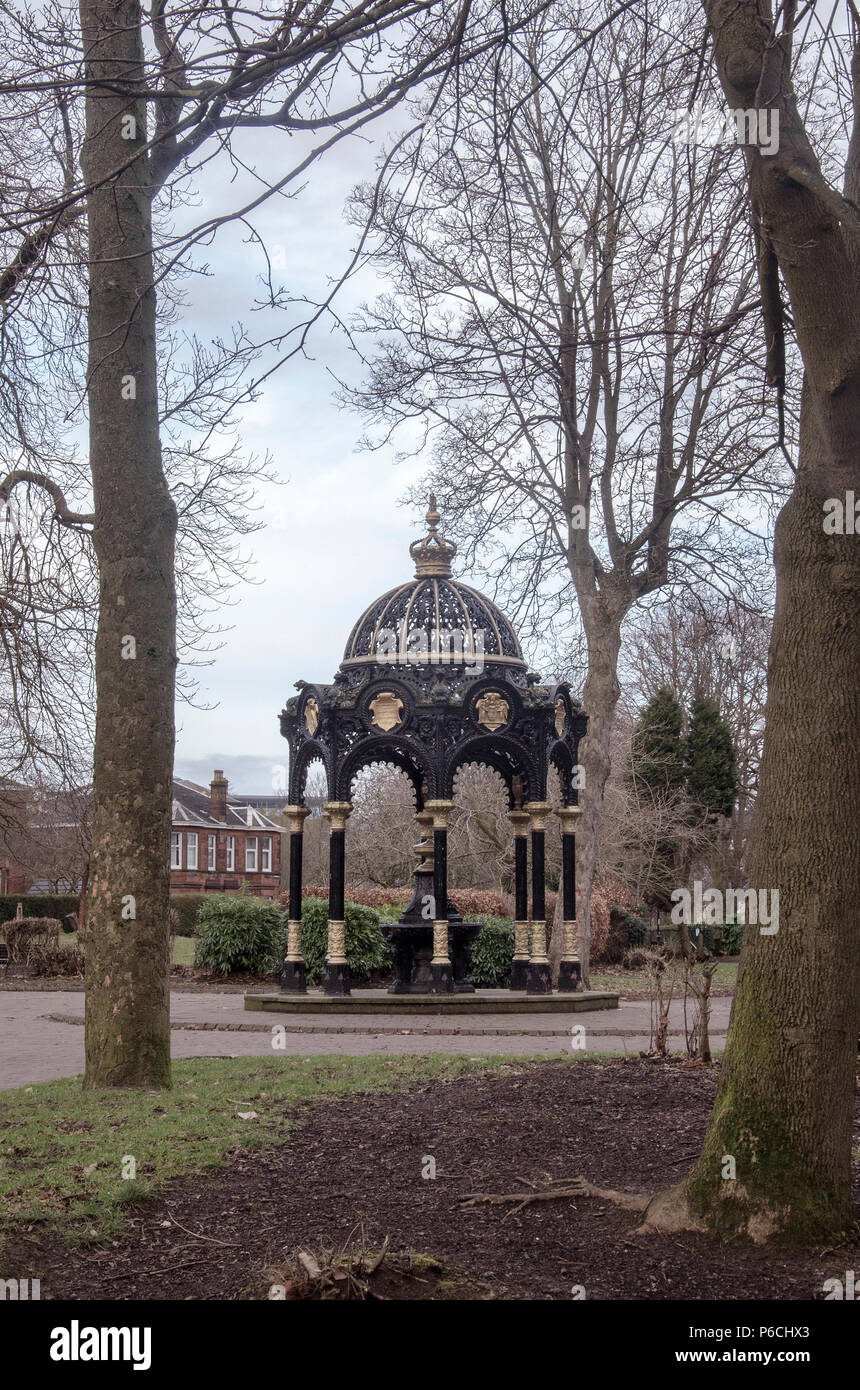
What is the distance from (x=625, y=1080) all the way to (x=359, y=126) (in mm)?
6611

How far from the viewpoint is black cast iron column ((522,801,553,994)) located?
17.0m

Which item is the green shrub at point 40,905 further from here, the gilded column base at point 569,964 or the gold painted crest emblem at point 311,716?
the gilded column base at point 569,964

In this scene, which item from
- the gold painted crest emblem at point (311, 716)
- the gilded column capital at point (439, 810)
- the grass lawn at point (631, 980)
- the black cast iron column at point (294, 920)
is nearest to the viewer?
the gilded column capital at point (439, 810)

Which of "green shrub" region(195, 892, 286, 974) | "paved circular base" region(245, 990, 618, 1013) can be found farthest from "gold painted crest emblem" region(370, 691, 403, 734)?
"green shrub" region(195, 892, 286, 974)

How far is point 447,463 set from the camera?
21578 mm

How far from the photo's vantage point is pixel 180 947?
115 ft

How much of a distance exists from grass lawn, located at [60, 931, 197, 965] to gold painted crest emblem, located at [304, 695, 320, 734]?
7.69 m

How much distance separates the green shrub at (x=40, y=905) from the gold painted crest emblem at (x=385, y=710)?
2336 cm

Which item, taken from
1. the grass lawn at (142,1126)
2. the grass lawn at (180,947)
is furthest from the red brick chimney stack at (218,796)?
the grass lawn at (142,1126)

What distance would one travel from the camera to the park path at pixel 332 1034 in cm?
1206

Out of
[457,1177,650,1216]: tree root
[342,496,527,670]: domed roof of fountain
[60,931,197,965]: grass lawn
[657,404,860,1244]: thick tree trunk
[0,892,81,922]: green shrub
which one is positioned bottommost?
[60,931,197,965]: grass lawn

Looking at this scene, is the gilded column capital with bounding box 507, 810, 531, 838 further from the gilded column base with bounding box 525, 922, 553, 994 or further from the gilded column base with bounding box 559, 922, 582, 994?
the gilded column base with bounding box 525, 922, 553, 994
